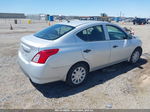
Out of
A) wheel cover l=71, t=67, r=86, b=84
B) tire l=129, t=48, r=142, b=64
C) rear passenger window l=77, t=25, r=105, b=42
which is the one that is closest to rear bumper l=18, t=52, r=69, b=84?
wheel cover l=71, t=67, r=86, b=84

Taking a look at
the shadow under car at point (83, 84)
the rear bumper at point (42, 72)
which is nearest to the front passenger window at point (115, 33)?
the shadow under car at point (83, 84)

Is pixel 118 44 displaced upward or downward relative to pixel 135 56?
upward

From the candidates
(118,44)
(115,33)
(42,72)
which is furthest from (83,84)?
(115,33)

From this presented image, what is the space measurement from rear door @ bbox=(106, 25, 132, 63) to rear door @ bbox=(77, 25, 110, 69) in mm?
283

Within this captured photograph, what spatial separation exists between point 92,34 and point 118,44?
41.6 inches

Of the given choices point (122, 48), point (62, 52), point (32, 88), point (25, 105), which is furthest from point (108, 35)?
point (25, 105)

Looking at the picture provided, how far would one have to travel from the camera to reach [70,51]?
3.51 meters

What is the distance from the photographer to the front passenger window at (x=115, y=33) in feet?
15.0

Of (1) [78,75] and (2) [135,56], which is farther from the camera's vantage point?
(2) [135,56]

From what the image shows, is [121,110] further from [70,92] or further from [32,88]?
[32,88]

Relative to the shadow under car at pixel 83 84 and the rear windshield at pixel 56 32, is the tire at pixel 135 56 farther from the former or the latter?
the rear windshield at pixel 56 32

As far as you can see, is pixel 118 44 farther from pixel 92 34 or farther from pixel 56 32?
pixel 56 32

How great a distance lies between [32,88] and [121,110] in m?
2.30

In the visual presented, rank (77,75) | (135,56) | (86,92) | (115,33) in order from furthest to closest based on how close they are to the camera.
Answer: (135,56) < (115,33) < (77,75) < (86,92)
